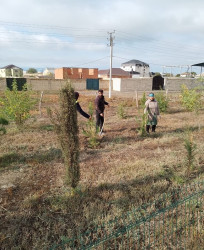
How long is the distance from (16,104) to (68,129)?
15.4 ft

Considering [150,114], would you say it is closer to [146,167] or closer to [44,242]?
[146,167]

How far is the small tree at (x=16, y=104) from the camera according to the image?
706 cm

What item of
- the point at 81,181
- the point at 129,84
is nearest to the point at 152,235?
the point at 81,181

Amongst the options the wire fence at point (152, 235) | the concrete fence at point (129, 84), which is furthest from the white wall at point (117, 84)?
the wire fence at point (152, 235)

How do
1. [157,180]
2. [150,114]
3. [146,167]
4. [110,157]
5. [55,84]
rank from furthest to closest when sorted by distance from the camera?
[55,84] → [150,114] → [110,157] → [146,167] → [157,180]

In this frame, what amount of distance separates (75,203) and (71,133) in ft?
3.61

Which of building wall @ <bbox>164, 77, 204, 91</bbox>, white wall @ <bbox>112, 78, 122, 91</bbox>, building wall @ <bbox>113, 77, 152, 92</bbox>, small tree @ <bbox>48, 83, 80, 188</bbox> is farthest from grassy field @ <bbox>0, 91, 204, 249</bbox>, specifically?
building wall @ <bbox>164, 77, 204, 91</bbox>

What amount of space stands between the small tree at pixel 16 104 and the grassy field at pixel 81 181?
0.90 metres

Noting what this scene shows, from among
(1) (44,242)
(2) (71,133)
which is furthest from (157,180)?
(1) (44,242)

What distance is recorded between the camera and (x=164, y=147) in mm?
5988

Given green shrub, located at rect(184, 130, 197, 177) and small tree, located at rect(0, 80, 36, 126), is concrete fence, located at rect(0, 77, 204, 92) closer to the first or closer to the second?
small tree, located at rect(0, 80, 36, 126)

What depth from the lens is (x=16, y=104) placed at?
709 cm

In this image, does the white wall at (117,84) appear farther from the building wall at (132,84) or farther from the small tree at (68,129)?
the small tree at (68,129)

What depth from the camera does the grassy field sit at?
2.88 meters
